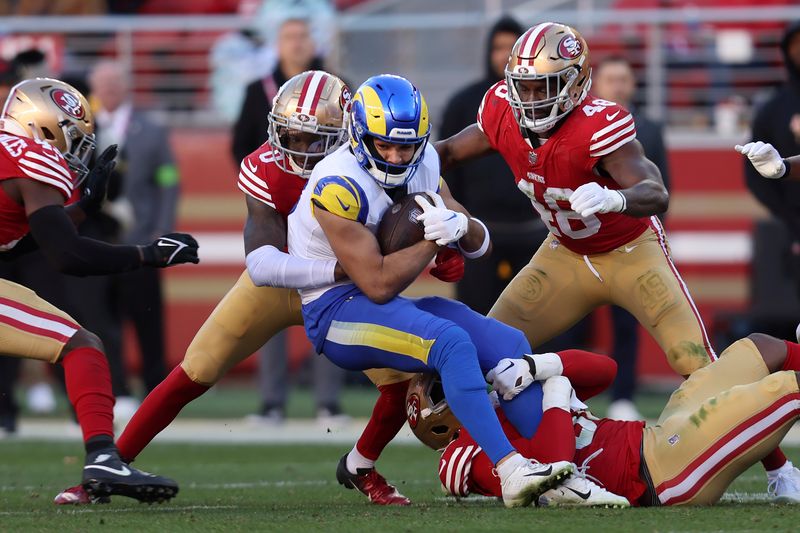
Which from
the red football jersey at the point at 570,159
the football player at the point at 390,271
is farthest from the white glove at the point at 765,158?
the football player at the point at 390,271

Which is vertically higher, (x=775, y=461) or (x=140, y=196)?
(x=140, y=196)

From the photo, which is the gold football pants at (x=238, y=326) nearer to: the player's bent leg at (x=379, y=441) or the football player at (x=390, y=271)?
the football player at (x=390, y=271)

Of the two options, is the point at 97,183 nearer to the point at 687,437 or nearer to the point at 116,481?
the point at 116,481

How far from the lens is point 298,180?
5887 millimetres

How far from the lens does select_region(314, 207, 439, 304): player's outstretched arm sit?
17.2ft

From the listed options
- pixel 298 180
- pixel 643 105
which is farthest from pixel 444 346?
pixel 643 105

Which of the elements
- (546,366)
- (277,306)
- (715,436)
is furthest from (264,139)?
(715,436)

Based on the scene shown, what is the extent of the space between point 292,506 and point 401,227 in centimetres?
111

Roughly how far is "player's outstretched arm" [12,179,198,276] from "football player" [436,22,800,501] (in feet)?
4.43

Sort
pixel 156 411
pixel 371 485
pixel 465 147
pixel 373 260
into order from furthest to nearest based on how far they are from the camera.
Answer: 1. pixel 465 147
2. pixel 156 411
3. pixel 371 485
4. pixel 373 260

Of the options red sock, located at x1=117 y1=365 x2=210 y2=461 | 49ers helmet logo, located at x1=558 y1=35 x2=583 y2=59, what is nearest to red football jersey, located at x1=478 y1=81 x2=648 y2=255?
49ers helmet logo, located at x1=558 y1=35 x2=583 y2=59

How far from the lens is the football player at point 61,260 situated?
535 cm

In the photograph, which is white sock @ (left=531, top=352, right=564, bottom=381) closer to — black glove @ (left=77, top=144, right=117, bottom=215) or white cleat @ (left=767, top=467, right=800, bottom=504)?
white cleat @ (left=767, top=467, right=800, bottom=504)

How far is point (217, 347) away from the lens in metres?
5.89
